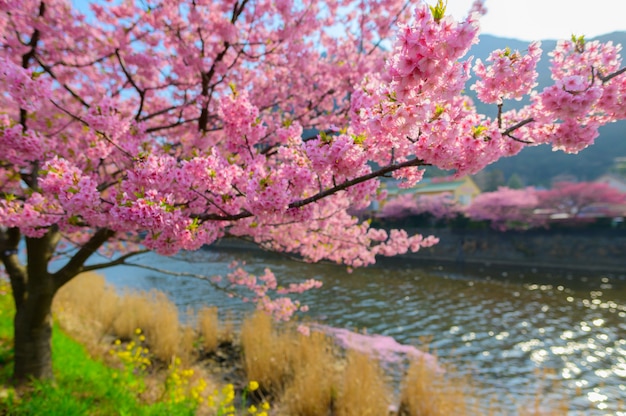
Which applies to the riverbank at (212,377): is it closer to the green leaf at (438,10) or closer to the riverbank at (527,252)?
the green leaf at (438,10)

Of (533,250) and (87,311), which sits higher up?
(87,311)

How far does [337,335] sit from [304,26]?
7.70 m

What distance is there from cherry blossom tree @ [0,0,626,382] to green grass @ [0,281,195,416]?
16.6 inches

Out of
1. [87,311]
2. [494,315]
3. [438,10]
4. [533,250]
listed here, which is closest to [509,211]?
[533,250]

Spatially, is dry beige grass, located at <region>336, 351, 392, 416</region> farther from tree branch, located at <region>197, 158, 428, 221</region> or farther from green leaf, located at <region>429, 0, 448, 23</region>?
green leaf, located at <region>429, 0, 448, 23</region>

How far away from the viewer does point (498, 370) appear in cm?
→ 791

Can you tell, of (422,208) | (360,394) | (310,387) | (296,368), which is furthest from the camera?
(422,208)

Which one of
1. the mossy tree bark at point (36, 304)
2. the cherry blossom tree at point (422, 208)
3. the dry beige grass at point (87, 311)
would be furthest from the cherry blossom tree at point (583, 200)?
the mossy tree bark at point (36, 304)

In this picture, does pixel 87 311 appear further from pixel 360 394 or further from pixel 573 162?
pixel 573 162

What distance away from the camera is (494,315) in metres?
12.2

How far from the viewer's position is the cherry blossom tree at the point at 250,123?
197cm

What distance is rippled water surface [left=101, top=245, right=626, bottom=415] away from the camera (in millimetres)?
7602

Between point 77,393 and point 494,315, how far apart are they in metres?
12.4

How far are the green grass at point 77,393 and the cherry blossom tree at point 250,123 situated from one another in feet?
1.38
